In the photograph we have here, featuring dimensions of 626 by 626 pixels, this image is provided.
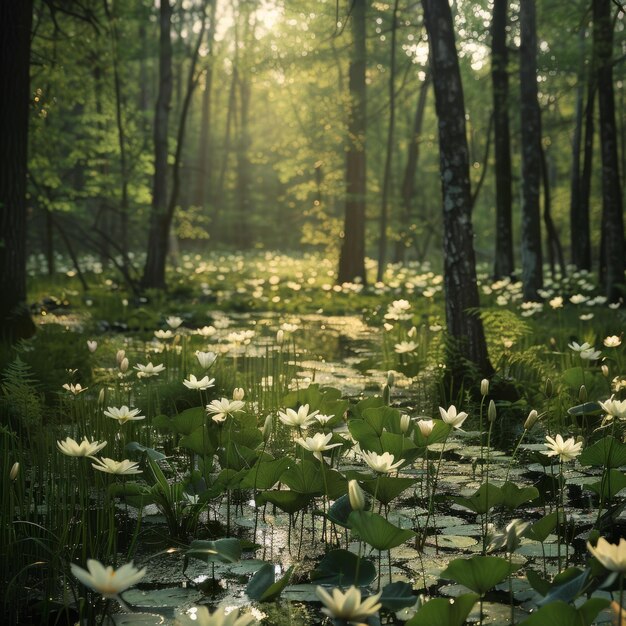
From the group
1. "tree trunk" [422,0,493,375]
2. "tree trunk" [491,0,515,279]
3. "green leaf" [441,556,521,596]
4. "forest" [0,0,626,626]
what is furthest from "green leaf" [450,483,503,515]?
"tree trunk" [491,0,515,279]

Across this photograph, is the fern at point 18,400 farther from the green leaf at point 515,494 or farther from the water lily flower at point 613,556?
the water lily flower at point 613,556

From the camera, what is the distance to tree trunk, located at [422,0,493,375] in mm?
5816

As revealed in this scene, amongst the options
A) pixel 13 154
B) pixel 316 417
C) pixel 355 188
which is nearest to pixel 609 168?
pixel 355 188

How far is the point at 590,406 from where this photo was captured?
386 centimetres

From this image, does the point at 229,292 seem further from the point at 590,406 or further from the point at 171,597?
the point at 171,597

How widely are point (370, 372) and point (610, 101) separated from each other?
21.2 feet

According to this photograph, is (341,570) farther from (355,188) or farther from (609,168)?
(355,188)

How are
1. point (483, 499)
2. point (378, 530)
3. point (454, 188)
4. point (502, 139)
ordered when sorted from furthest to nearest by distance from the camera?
point (502, 139), point (454, 188), point (483, 499), point (378, 530)

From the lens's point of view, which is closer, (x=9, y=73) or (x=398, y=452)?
(x=398, y=452)

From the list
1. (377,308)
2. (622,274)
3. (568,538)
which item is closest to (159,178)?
(377,308)

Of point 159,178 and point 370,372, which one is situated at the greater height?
point 159,178

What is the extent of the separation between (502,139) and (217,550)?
12.3 metres

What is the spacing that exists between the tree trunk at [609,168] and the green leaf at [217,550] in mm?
9539

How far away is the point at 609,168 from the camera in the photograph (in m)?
11.1
